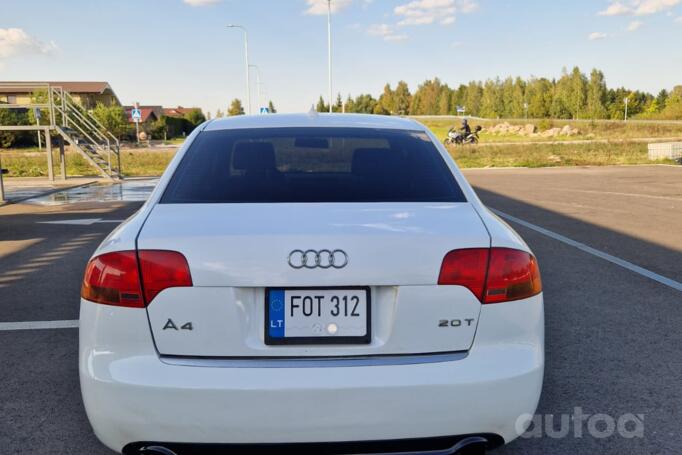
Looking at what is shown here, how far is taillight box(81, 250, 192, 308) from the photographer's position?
83.1 inches

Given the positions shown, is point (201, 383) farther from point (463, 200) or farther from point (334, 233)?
point (463, 200)

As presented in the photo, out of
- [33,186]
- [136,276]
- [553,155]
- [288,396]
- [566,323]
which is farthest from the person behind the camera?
[553,155]

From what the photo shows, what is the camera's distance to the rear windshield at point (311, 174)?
106 inches

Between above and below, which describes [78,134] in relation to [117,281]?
above

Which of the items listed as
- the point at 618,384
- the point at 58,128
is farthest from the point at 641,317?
the point at 58,128

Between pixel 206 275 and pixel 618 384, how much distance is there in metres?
2.66

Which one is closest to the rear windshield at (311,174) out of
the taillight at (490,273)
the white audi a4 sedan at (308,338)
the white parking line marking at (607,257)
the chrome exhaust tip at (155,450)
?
the white audi a4 sedan at (308,338)

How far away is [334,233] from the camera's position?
213cm

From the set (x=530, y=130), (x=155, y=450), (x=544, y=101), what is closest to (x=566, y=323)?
(x=155, y=450)

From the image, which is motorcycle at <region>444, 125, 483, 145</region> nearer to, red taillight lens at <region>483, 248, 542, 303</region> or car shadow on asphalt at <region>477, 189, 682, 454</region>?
car shadow on asphalt at <region>477, 189, 682, 454</region>

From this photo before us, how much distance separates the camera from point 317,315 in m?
2.12

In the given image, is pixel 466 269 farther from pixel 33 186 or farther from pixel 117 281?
pixel 33 186

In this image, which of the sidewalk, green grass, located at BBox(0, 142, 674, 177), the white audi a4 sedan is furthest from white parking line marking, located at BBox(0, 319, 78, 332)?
green grass, located at BBox(0, 142, 674, 177)

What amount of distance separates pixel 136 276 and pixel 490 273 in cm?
125
